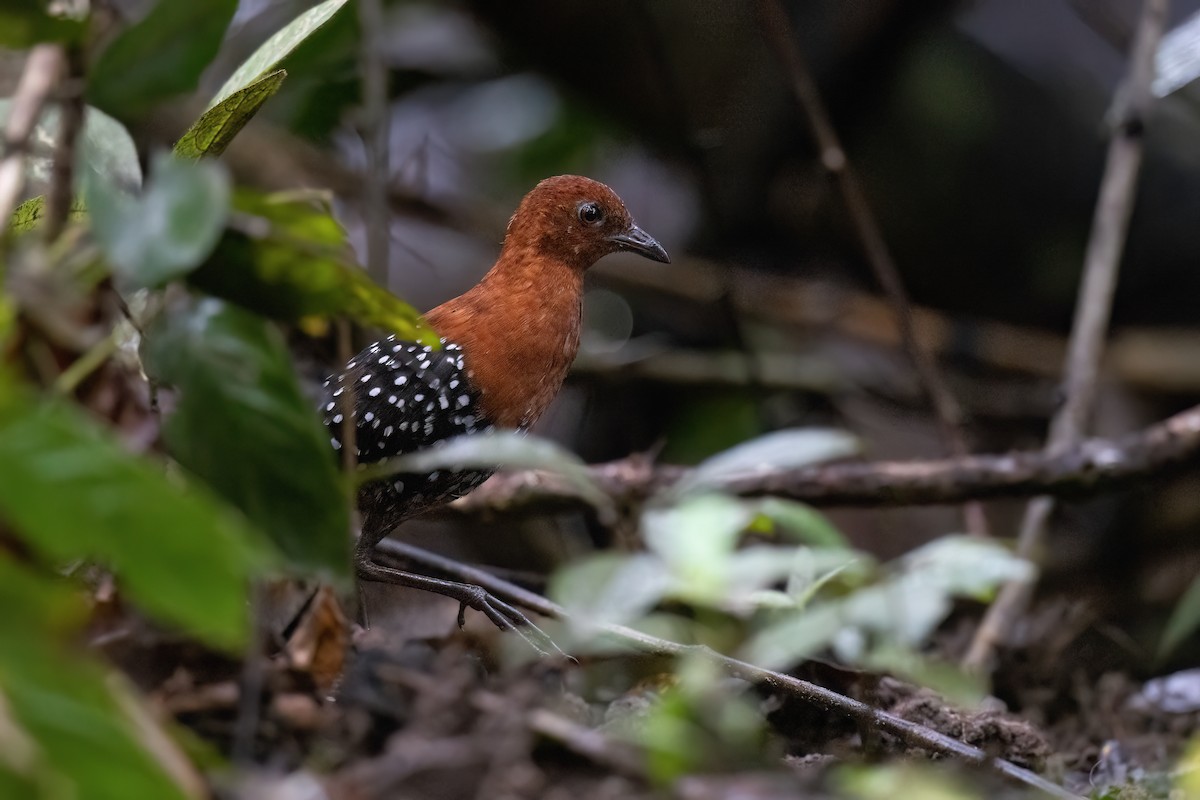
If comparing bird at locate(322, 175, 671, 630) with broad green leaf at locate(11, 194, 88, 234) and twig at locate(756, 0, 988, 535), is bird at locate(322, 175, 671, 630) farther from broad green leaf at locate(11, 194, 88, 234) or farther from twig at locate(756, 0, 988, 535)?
twig at locate(756, 0, 988, 535)

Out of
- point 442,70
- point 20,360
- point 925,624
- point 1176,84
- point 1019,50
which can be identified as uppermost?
point 1019,50

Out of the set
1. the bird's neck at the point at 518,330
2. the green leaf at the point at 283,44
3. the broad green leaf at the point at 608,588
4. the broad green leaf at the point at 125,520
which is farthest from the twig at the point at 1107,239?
the broad green leaf at the point at 125,520

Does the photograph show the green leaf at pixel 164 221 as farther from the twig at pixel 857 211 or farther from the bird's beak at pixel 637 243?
the twig at pixel 857 211

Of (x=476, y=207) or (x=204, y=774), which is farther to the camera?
(x=476, y=207)

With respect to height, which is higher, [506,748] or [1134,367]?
[1134,367]

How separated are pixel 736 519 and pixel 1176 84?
2203 mm

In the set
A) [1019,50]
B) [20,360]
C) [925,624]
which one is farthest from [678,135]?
[20,360]

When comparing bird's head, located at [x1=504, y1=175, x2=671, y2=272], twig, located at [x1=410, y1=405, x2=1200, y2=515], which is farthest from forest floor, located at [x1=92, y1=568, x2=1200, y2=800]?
bird's head, located at [x1=504, y1=175, x2=671, y2=272]

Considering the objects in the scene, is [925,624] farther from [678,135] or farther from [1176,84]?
[678,135]

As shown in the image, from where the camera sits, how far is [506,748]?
1.22m

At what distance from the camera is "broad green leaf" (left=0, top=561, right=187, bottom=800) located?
2.71ft

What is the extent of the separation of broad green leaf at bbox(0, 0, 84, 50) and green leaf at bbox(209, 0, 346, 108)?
521 mm

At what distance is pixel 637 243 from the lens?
3.32 meters

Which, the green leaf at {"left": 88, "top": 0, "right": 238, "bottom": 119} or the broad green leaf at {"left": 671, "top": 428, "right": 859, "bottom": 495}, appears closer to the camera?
the green leaf at {"left": 88, "top": 0, "right": 238, "bottom": 119}
